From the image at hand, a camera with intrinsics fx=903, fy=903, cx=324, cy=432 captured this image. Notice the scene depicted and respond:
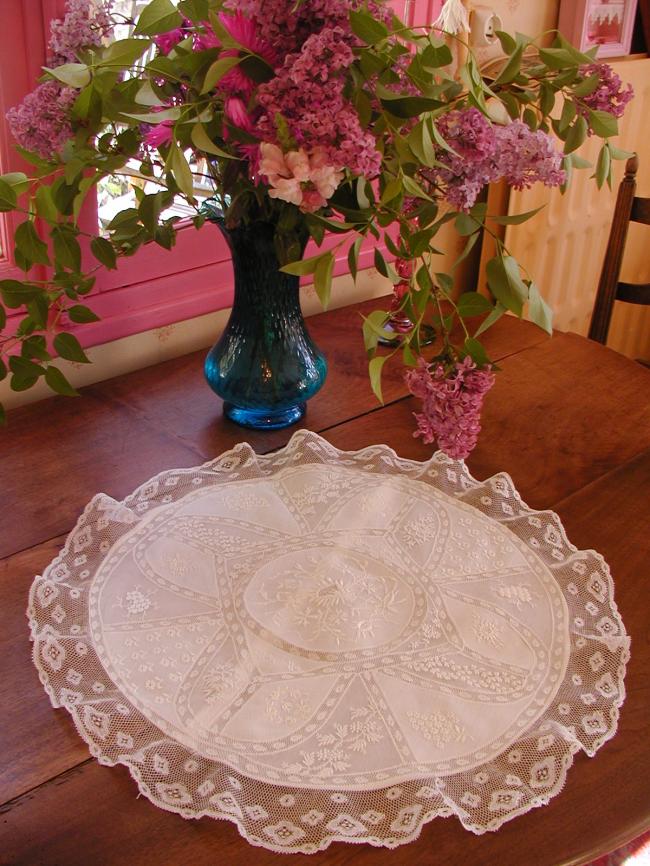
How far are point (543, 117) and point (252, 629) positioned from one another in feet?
2.16

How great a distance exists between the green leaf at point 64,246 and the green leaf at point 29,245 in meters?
0.01

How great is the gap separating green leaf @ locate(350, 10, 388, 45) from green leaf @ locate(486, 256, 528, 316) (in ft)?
0.86

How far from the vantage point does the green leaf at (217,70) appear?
31.4 inches

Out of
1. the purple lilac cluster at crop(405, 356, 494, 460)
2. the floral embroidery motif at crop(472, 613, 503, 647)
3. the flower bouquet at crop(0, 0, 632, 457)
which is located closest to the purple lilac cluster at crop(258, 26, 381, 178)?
the flower bouquet at crop(0, 0, 632, 457)

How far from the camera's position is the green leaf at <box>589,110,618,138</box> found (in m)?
0.99

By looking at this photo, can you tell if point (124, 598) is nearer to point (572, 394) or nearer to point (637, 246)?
point (572, 394)

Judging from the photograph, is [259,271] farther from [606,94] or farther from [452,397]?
[606,94]

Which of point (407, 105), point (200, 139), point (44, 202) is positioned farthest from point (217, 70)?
point (44, 202)

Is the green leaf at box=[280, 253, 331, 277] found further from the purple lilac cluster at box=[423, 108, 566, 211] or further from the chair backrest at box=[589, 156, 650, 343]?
the chair backrest at box=[589, 156, 650, 343]

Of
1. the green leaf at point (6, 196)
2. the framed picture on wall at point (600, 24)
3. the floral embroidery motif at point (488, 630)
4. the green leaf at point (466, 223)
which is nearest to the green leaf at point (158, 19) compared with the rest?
the green leaf at point (6, 196)

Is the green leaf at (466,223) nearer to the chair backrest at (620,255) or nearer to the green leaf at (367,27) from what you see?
the green leaf at (367,27)

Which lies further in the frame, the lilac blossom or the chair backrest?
the chair backrest

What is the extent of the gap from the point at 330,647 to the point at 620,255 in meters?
1.26

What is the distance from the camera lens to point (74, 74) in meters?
0.82
